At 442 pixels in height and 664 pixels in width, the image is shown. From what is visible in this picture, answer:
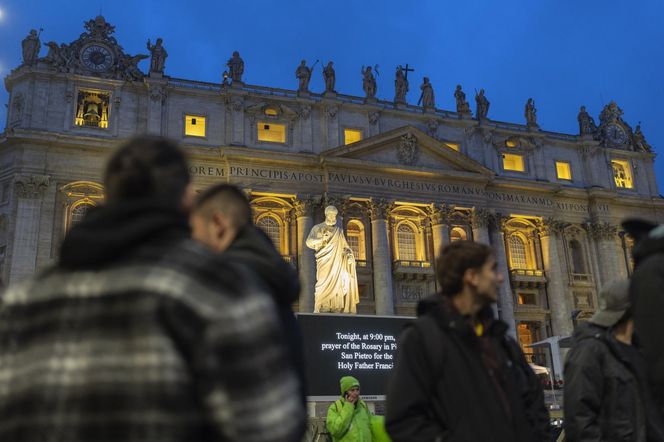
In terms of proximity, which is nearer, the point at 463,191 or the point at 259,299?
the point at 259,299

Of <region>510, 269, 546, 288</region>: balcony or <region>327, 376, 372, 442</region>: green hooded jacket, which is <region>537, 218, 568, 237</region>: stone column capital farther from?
<region>327, 376, 372, 442</region>: green hooded jacket

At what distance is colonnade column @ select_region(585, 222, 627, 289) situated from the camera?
3741 cm

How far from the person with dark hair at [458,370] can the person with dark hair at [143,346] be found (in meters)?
Answer: 1.72

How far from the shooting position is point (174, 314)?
78.6 inches

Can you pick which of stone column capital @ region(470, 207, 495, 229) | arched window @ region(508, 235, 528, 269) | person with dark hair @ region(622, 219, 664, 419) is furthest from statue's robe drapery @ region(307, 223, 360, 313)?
arched window @ region(508, 235, 528, 269)

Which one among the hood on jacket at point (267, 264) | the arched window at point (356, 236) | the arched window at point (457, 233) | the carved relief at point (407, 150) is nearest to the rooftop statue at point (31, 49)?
the arched window at point (356, 236)

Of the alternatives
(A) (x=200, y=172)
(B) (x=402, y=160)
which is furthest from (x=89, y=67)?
(B) (x=402, y=160)

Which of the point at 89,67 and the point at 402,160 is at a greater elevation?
the point at 89,67

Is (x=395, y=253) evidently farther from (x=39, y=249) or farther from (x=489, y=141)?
(x=39, y=249)

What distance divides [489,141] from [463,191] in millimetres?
4924

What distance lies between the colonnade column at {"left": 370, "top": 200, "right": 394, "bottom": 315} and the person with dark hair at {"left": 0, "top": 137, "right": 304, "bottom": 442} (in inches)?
1146

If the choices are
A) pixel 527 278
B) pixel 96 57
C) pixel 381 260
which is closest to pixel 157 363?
pixel 381 260

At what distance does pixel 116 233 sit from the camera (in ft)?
6.94

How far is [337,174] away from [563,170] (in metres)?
16.2
